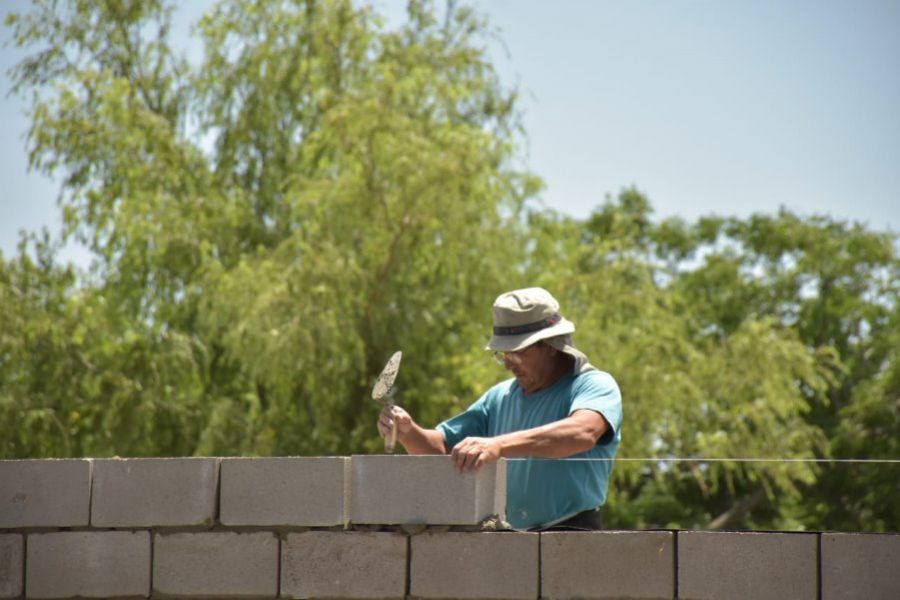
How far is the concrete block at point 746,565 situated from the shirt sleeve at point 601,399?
40 centimetres

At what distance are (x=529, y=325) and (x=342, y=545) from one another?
964mm

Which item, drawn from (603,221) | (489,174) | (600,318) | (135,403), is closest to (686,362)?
(600,318)

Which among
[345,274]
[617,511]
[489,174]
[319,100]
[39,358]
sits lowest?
[617,511]

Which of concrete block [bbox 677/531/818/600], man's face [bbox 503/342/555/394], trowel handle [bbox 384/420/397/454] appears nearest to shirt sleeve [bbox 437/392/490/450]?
man's face [bbox 503/342/555/394]

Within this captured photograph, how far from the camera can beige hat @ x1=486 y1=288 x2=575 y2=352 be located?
14.0 ft

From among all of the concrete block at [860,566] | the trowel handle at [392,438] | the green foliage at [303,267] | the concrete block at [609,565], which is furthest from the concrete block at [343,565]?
the green foliage at [303,267]

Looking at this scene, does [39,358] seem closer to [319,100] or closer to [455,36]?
[319,100]

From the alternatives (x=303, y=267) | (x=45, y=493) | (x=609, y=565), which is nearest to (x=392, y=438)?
(x=609, y=565)

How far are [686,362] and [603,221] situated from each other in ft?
34.8

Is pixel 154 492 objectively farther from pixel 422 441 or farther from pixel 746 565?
pixel 746 565

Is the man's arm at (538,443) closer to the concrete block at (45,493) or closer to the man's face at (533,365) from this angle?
the man's face at (533,365)

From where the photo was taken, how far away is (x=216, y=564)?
166 inches

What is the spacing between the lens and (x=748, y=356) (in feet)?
45.0

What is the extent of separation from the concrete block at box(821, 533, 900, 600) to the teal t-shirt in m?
0.74
